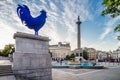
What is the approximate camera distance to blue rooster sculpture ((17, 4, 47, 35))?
13.3 metres

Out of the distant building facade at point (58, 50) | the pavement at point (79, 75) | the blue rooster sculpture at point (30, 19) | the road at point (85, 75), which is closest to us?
the blue rooster sculpture at point (30, 19)

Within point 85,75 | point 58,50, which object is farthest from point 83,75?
point 58,50

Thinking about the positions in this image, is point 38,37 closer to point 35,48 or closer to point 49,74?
point 35,48

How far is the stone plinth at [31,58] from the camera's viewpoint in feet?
40.7

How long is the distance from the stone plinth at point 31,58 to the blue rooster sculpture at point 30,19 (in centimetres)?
94

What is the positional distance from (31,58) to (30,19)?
3.38 m

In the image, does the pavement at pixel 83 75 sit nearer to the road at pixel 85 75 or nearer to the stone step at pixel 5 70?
the road at pixel 85 75

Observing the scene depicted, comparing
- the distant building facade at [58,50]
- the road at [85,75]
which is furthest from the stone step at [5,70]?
the distant building facade at [58,50]

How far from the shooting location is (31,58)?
13.4m

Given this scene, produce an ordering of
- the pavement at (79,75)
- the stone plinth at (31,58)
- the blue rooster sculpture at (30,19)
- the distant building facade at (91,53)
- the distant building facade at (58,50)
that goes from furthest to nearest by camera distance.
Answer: the distant building facade at (91,53) < the distant building facade at (58,50) < the pavement at (79,75) < the blue rooster sculpture at (30,19) < the stone plinth at (31,58)

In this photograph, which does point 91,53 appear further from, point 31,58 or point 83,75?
point 31,58

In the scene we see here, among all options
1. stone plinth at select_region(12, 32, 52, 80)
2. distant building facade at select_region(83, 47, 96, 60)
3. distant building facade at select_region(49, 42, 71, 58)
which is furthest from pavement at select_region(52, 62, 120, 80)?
distant building facade at select_region(83, 47, 96, 60)

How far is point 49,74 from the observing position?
14.7 m

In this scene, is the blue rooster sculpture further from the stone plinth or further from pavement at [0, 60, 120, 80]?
pavement at [0, 60, 120, 80]
